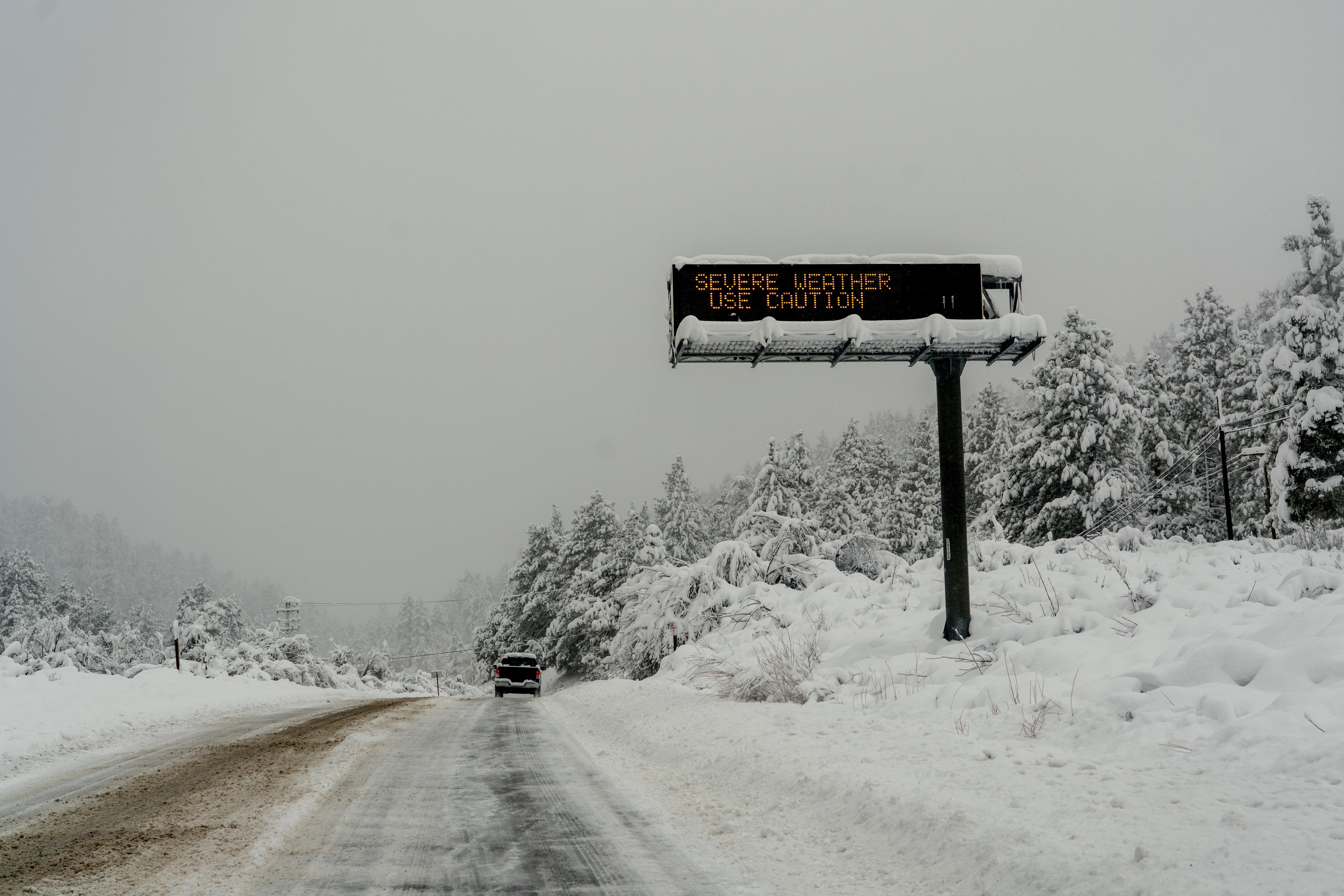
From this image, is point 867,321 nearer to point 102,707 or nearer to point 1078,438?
point 102,707

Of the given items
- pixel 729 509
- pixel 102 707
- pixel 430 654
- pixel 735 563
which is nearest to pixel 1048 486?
pixel 735 563

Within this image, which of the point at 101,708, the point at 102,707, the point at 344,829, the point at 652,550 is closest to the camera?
the point at 344,829

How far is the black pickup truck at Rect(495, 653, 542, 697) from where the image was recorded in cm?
2895

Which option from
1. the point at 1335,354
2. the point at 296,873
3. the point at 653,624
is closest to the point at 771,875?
the point at 296,873

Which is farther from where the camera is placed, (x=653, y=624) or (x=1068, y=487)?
(x=1068, y=487)

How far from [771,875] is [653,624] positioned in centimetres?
1719

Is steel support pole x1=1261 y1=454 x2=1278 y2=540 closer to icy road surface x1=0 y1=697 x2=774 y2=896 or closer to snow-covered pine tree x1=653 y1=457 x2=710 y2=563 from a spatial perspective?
icy road surface x1=0 y1=697 x2=774 y2=896

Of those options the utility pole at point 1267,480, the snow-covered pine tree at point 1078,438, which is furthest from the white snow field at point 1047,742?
the snow-covered pine tree at point 1078,438

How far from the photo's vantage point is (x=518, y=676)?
29.2 m

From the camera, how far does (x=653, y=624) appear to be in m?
21.9

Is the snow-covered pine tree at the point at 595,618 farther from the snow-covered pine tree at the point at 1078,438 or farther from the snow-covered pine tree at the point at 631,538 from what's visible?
the snow-covered pine tree at the point at 1078,438

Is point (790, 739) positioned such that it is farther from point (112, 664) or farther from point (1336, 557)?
point (112, 664)

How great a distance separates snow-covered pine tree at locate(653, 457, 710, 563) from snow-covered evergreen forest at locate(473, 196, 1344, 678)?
33 centimetres

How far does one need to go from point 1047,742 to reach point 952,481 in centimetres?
652
